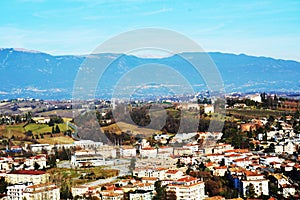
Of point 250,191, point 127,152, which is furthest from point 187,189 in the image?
point 127,152

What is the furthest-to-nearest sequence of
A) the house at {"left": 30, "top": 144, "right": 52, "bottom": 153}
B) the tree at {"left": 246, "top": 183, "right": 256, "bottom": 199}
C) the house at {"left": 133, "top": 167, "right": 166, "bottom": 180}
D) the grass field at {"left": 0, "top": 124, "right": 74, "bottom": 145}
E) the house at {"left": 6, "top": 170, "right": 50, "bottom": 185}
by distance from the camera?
1. the grass field at {"left": 0, "top": 124, "right": 74, "bottom": 145}
2. the house at {"left": 30, "top": 144, "right": 52, "bottom": 153}
3. the house at {"left": 6, "top": 170, "right": 50, "bottom": 185}
4. the house at {"left": 133, "top": 167, "right": 166, "bottom": 180}
5. the tree at {"left": 246, "top": 183, "right": 256, "bottom": 199}

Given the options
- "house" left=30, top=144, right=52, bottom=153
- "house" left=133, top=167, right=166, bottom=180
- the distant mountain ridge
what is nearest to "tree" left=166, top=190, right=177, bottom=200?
"house" left=133, top=167, right=166, bottom=180

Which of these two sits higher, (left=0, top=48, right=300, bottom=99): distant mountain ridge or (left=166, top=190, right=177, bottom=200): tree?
(left=0, top=48, right=300, bottom=99): distant mountain ridge

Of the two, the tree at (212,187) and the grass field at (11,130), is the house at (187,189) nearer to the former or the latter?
the tree at (212,187)

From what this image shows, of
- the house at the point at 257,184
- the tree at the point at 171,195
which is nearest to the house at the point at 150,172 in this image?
the tree at the point at 171,195

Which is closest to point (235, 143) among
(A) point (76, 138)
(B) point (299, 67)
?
→ (A) point (76, 138)

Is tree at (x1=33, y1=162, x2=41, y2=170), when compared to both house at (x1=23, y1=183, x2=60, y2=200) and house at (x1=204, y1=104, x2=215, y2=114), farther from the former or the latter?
house at (x1=204, y1=104, x2=215, y2=114)
